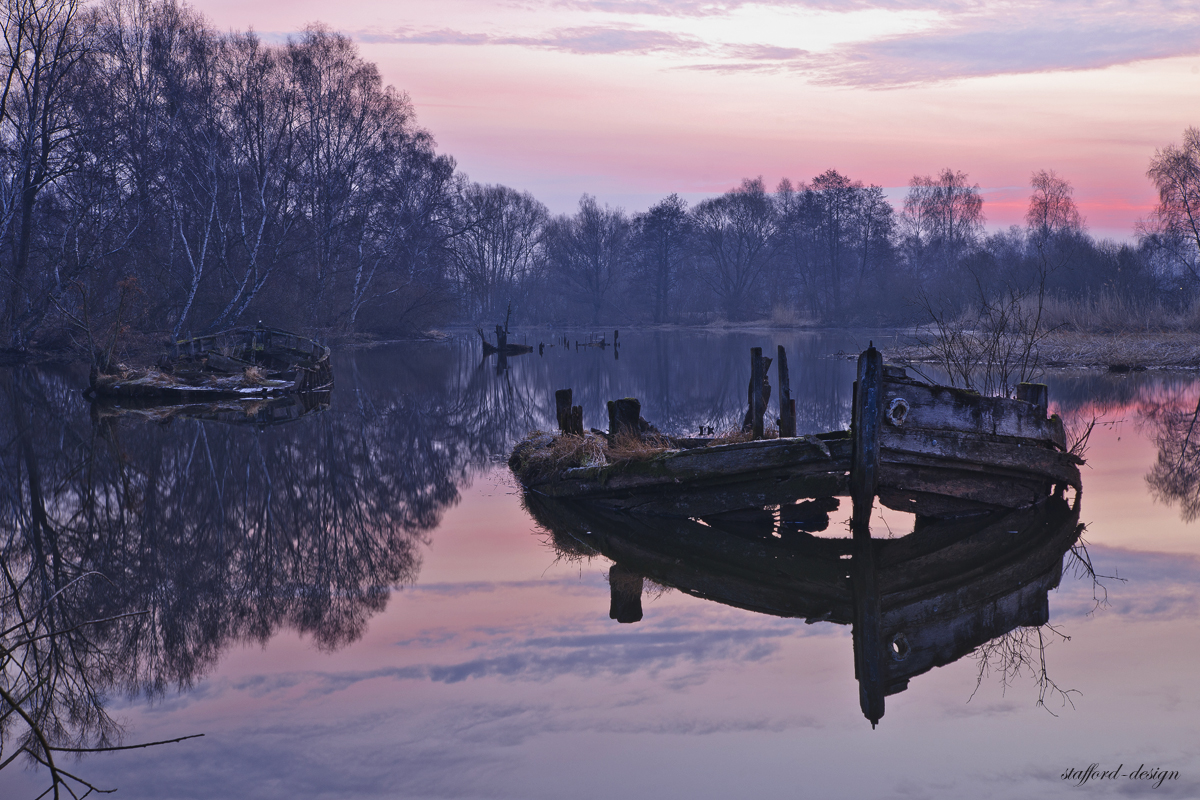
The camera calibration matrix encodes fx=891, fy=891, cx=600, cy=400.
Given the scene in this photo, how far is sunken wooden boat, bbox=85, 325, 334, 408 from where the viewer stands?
22125 millimetres

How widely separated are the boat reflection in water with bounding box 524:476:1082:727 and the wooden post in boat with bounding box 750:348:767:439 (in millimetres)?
1733

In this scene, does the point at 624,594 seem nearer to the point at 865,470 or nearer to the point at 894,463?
the point at 865,470

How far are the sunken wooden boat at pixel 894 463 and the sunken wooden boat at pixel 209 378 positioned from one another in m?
15.5

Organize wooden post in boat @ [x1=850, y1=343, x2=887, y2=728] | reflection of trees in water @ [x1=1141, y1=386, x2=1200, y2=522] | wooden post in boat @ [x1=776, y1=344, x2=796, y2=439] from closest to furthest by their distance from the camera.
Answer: wooden post in boat @ [x1=850, y1=343, x2=887, y2=728] → reflection of trees in water @ [x1=1141, y1=386, x2=1200, y2=522] → wooden post in boat @ [x1=776, y1=344, x2=796, y2=439]

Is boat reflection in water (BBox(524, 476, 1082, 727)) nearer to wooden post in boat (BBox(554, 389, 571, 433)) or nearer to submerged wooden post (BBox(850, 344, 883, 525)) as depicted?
submerged wooden post (BBox(850, 344, 883, 525))

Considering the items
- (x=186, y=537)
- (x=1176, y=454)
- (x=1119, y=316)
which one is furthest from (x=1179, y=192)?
(x=186, y=537)

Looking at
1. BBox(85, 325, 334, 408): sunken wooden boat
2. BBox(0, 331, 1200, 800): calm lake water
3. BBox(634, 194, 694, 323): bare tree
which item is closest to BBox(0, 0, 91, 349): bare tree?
BBox(85, 325, 334, 408): sunken wooden boat

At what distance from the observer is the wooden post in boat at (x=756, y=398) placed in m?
11.8

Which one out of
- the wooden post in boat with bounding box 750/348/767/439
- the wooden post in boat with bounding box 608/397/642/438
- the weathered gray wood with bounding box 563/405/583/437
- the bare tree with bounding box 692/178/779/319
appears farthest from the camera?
the bare tree with bounding box 692/178/779/319

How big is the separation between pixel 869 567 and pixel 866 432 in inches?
53.8

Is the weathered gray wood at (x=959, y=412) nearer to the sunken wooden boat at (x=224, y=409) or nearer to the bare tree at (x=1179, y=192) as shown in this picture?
the sunken wooden boat at (x=224, y=409)

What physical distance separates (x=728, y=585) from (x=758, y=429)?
4220 millimetres

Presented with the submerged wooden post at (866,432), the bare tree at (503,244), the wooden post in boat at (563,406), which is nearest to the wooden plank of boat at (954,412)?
the submerged wooden post at (866,432)

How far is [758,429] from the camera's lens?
11.7 metres
